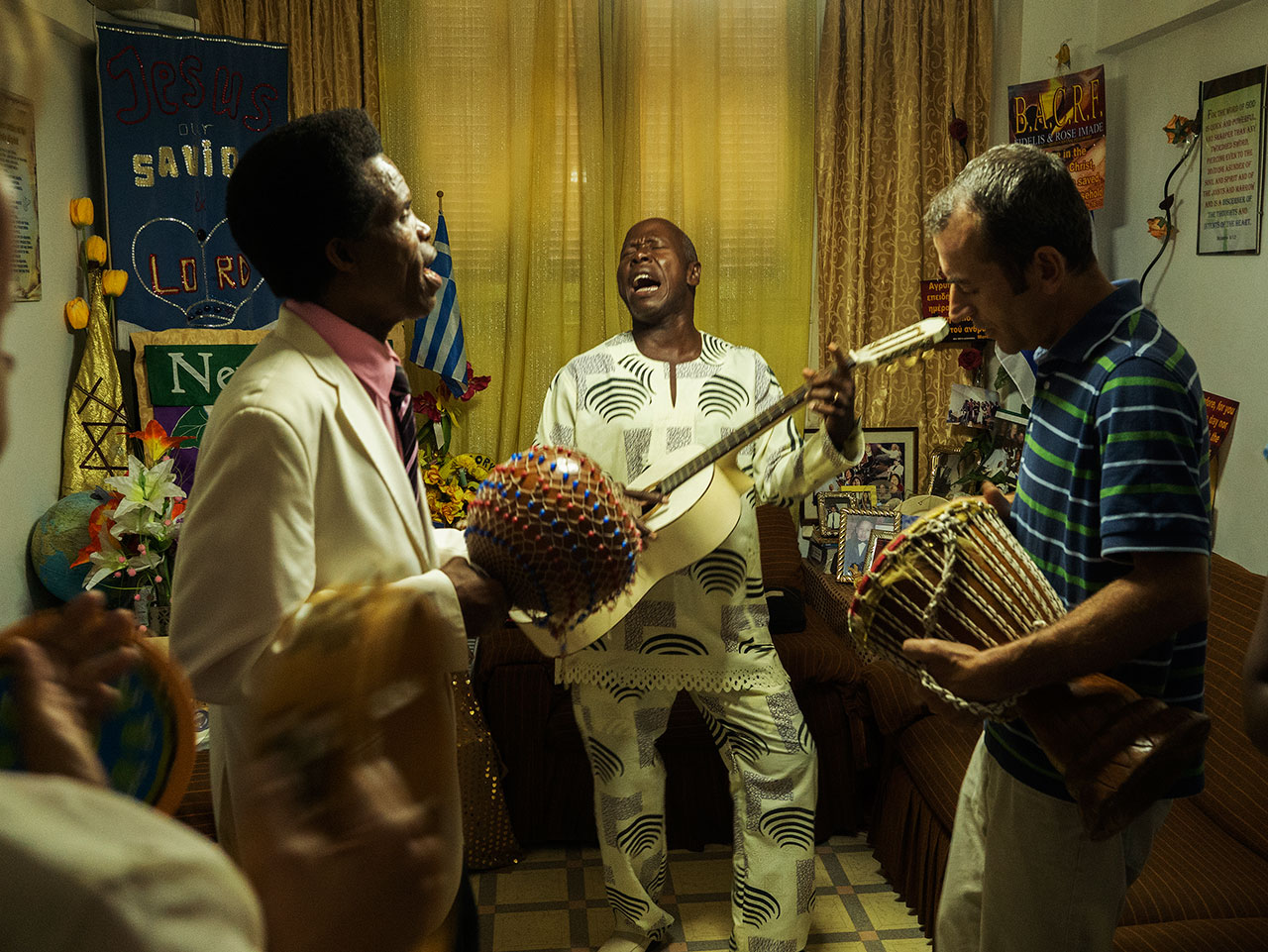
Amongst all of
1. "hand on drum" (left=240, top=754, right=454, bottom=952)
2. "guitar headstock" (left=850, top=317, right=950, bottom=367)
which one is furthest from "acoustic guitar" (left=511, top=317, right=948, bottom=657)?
"hand on drum" (left=240, top=754, right=454, bottom=952)

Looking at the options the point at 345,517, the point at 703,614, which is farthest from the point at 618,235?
the point at 345,517

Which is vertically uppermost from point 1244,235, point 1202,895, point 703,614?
point 1244,235

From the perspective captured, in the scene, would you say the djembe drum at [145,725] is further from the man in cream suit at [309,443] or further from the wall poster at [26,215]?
the wall poster at [26,215]

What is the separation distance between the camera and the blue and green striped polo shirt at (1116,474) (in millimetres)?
1474

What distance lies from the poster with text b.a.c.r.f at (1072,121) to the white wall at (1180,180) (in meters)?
0.13

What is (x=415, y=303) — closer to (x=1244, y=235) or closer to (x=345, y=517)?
(x=345, y=517)

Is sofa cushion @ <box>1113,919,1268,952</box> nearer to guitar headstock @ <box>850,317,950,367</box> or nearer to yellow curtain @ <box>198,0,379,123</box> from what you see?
guitar headstock @ <box>850,317,950,367</box>

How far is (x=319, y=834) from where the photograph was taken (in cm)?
42

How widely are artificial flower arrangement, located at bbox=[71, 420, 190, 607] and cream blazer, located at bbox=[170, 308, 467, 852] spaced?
5.81ft

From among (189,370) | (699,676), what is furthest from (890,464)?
(189,370)

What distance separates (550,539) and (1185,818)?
1.99m

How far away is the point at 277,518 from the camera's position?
1274 mm

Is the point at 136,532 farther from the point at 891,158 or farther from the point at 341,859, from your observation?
the point at 891,158

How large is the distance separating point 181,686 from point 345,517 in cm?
82
